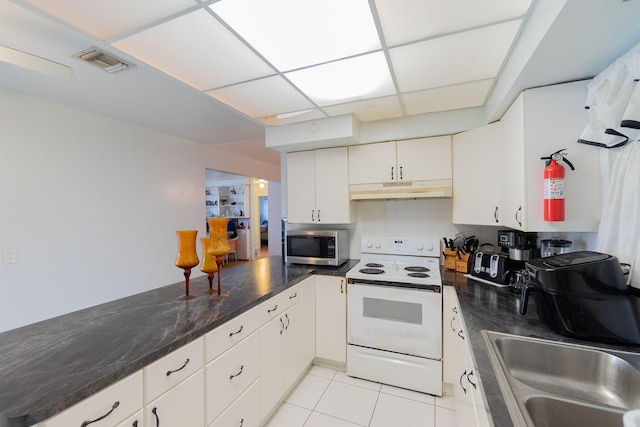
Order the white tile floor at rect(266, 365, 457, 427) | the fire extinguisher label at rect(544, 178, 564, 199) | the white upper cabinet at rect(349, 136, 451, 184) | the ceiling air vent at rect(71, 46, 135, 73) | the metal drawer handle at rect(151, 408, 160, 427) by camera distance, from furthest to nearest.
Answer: the white upper cabinet at rect(349, 136, 451, 184) < the white tile floor at rect(266, 365, 457, 427) < the ceiling air vent at rect(71, 46, 135, 73) < the fire extinguisher label at rect(544, 178, 564, 199) < the metal drawer handle at rect(151, 408, 160, 427)

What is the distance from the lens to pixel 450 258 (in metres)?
2.34

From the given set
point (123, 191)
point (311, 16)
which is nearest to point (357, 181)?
point (311, 16)

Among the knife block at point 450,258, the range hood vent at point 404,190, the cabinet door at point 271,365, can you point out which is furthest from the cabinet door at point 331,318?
the knife block at point 450,258

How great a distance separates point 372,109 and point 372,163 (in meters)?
0.49

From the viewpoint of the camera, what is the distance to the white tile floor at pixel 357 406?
5.77 feet

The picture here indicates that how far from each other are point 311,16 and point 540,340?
1.74m

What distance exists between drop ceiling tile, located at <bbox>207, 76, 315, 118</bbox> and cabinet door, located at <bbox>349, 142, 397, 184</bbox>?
66 cm

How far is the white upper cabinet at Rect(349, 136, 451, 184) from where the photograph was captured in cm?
229

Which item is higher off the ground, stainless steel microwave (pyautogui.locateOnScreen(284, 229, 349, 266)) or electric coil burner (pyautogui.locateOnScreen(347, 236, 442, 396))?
stainless steel microwave (pyautogui.locateOnScreen(284, 229, 349, 266))

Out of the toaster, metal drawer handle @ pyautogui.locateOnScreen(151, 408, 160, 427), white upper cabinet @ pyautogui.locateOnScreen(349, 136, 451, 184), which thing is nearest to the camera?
metal drawer handle @ pyautogui.locateOnScreen(151, 408, 160, 427)

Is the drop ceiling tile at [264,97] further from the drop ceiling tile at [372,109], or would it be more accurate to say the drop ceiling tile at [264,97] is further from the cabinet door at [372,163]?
the cabinet door at [372,163]

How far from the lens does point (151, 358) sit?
0.96 meters

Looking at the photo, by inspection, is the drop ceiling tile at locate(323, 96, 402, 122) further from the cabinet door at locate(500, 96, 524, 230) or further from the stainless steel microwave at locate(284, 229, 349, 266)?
the stainless steel microwave at locate(284, 229, 349, 266)

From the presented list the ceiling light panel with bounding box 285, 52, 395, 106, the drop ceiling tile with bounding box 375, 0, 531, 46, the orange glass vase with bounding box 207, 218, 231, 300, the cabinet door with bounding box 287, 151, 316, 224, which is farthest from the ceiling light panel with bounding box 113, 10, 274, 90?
the cabinet door with bounding box 287, 151, 316, 224
